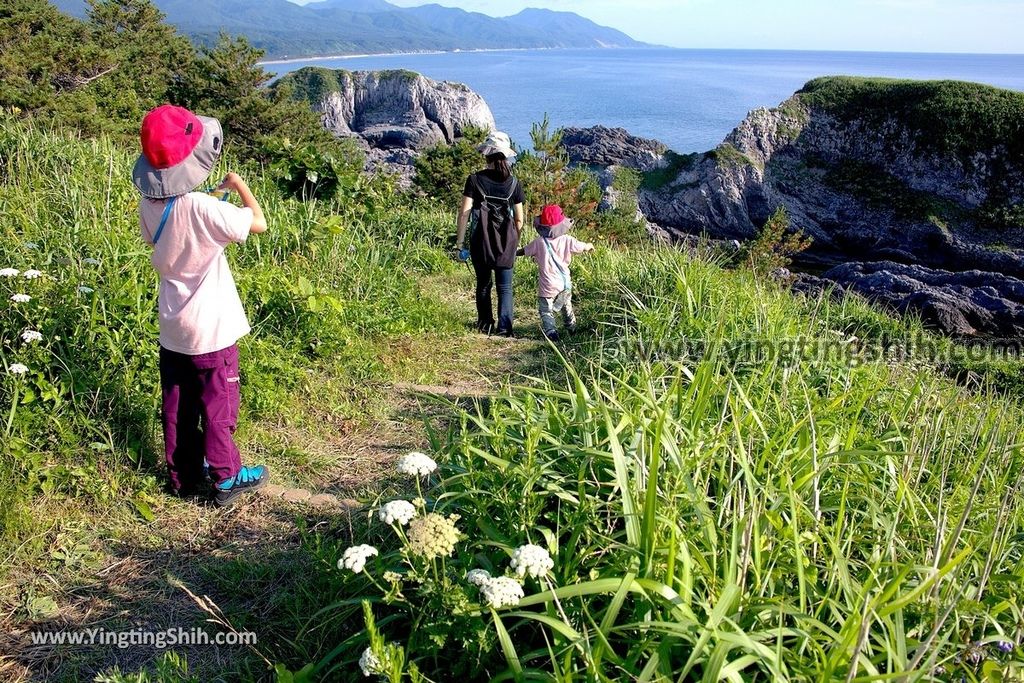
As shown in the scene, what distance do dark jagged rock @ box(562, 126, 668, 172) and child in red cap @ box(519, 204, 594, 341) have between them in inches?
2189

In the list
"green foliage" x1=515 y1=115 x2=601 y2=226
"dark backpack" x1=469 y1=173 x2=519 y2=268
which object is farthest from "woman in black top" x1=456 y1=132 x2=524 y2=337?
"green foliage" x1=515 y1=115 x2=601 y2=226

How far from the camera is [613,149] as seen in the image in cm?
6419

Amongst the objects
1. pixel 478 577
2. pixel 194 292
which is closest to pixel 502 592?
pixel 478 577

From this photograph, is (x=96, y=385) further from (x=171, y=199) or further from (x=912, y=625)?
(x=912, y=625)

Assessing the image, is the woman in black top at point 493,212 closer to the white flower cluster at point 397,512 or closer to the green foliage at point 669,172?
the white flower cluster at point 397,512

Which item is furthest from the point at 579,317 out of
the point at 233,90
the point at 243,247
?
the point at 233,90

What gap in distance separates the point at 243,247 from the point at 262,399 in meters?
2.06

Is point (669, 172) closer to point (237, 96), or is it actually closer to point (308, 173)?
point (237, 96)

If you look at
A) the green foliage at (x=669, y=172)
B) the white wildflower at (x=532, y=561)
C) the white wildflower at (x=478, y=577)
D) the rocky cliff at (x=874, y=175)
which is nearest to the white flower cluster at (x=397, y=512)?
the white wildflower at (x=478, y=577)

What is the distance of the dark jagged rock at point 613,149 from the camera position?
61.5 metres

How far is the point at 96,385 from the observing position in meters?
3.74

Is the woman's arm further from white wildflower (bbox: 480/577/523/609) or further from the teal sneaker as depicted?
white wildflower (bbox: 480/577/523/609)

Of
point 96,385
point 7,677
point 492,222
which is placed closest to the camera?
point 7,677

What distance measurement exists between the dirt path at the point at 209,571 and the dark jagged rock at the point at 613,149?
5883 cm
